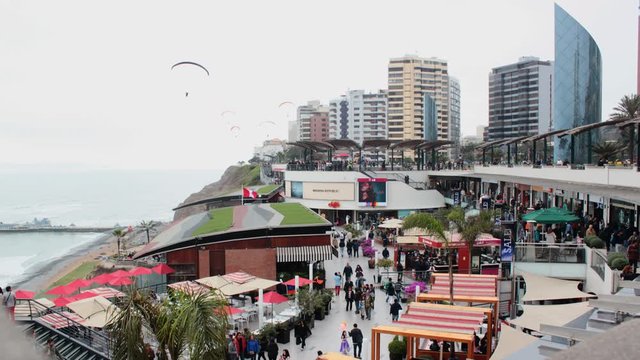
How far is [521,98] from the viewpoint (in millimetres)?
136750

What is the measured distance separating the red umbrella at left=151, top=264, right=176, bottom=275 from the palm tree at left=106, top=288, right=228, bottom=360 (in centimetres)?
1490

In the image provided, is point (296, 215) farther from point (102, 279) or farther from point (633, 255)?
point (633, 255)

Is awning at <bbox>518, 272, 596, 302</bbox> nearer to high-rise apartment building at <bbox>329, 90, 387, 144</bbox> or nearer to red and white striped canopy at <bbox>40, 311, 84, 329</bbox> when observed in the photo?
red and white striped canopy at <bbox>40, 311, 84, 329</bbox>

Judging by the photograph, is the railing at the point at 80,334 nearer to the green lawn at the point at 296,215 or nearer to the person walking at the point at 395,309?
the person walking at the point at 395,309

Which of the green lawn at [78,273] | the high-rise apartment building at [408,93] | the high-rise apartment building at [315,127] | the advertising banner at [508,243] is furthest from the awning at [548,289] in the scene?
the high-rise apartment building at [315,127]

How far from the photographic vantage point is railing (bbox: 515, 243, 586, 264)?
17.9 metres

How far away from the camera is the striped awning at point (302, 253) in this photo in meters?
23.3

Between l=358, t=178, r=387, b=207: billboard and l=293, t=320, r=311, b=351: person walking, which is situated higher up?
l=358, t=178, r=387, b=207: billboard

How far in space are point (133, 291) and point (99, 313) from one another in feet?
30.6

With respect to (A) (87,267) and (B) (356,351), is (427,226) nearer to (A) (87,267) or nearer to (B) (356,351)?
(B) (356,351)

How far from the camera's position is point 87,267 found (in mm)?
49219

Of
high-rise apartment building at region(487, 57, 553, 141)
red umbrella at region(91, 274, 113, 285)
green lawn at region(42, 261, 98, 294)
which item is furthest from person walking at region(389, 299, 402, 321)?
high-rise apartment building at region(487, 57, 553, 141)

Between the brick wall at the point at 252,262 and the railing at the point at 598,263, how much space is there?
1208cm

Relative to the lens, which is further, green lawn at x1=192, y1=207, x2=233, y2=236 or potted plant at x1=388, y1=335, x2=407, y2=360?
green lawn at x1=192, y1=207, x2=233, y2=236
